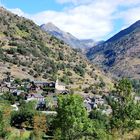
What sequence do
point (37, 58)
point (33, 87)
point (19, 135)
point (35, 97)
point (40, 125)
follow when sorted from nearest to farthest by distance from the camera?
1. point (19, 135)
2. point (40, 125)
3. point (35, 97)
4. point (33, 87)
5. point (37, 58)

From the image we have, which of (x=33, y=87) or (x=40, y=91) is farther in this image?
(x=40, y=91)

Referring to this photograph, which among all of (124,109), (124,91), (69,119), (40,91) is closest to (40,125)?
(69,119)

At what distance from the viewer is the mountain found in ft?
513

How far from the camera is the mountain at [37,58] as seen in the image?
156 meters

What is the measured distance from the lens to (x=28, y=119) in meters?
94.8

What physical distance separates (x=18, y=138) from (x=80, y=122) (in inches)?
652

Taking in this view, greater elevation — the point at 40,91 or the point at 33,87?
the point at 33,87

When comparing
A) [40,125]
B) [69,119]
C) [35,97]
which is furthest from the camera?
[35,97]

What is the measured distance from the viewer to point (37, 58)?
16875 cm

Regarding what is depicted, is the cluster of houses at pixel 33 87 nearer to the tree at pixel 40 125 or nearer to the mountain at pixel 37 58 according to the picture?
the mountain at pixel 37 58

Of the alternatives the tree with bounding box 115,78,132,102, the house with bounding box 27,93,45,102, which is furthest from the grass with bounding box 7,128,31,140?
the house with bounding box 27,93,45,102

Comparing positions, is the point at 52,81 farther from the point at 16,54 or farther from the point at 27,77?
the point at 16,54

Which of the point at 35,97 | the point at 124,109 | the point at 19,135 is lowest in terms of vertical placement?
the point at 19,135

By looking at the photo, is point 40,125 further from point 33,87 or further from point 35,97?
point 33,87
